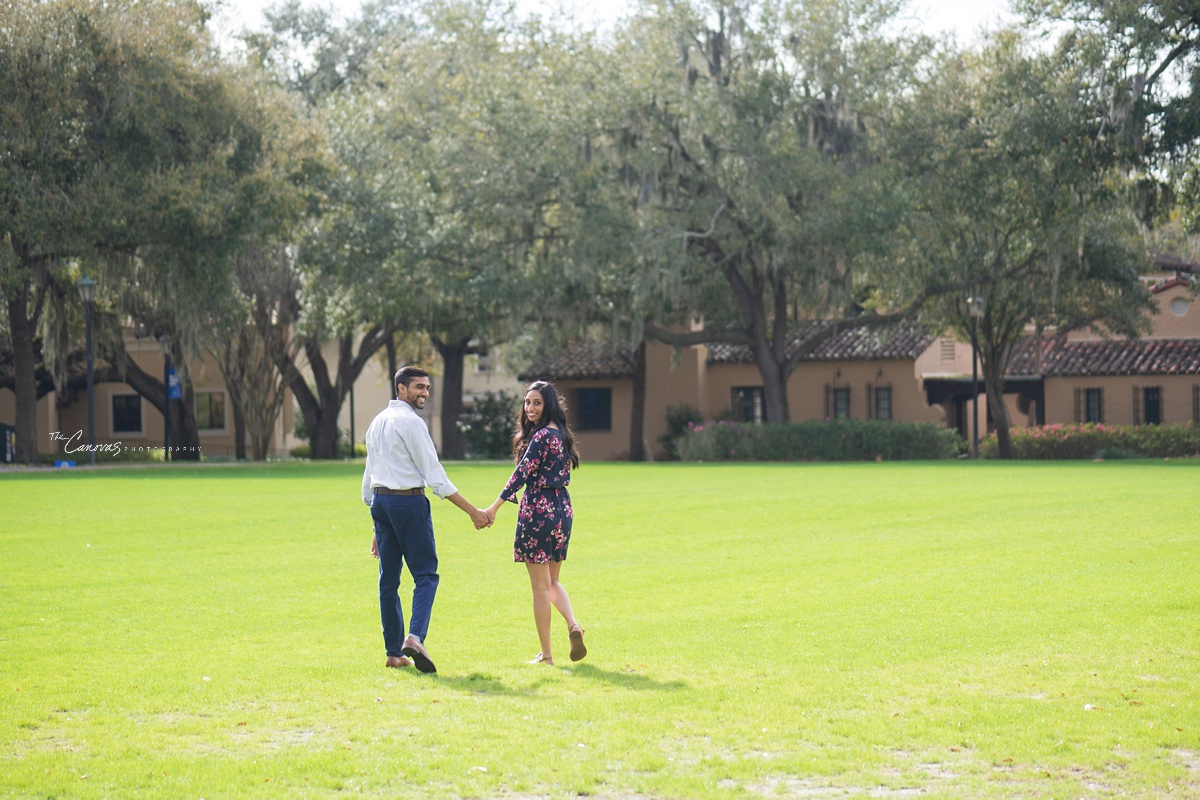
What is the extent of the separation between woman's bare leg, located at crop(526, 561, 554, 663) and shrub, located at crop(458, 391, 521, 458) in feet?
118

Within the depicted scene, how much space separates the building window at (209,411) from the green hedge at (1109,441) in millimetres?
27866

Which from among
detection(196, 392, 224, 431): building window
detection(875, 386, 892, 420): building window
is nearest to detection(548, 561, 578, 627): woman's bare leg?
detection(875, 386, 892, 420): building window

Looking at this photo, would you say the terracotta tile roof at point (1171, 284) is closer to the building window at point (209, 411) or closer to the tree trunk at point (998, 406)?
the tree trunk at point (998, 406)

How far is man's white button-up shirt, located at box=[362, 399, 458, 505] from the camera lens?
25.0 feet

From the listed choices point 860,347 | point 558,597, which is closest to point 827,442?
point 860,347

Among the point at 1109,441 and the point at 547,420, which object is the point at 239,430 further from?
the point at 547,420

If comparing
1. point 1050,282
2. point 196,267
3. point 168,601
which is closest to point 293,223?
point 196,267

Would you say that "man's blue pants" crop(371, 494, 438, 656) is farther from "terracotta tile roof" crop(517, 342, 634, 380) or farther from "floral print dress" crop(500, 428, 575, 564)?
"terracotta tile roof" crop(517, 342, 634, 380)

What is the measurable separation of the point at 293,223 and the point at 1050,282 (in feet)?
63.9

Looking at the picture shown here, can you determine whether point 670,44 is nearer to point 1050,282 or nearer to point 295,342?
point 1050,282

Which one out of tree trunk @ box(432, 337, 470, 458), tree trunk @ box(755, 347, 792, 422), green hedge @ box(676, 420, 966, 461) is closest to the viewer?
green hedge @ box(676, 420, 966, 461)

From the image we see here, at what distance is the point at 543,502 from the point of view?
26.2 ft

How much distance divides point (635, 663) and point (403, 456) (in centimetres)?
182

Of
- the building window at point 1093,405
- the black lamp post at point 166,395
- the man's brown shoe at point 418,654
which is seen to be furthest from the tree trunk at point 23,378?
the building window at point 1093,405
